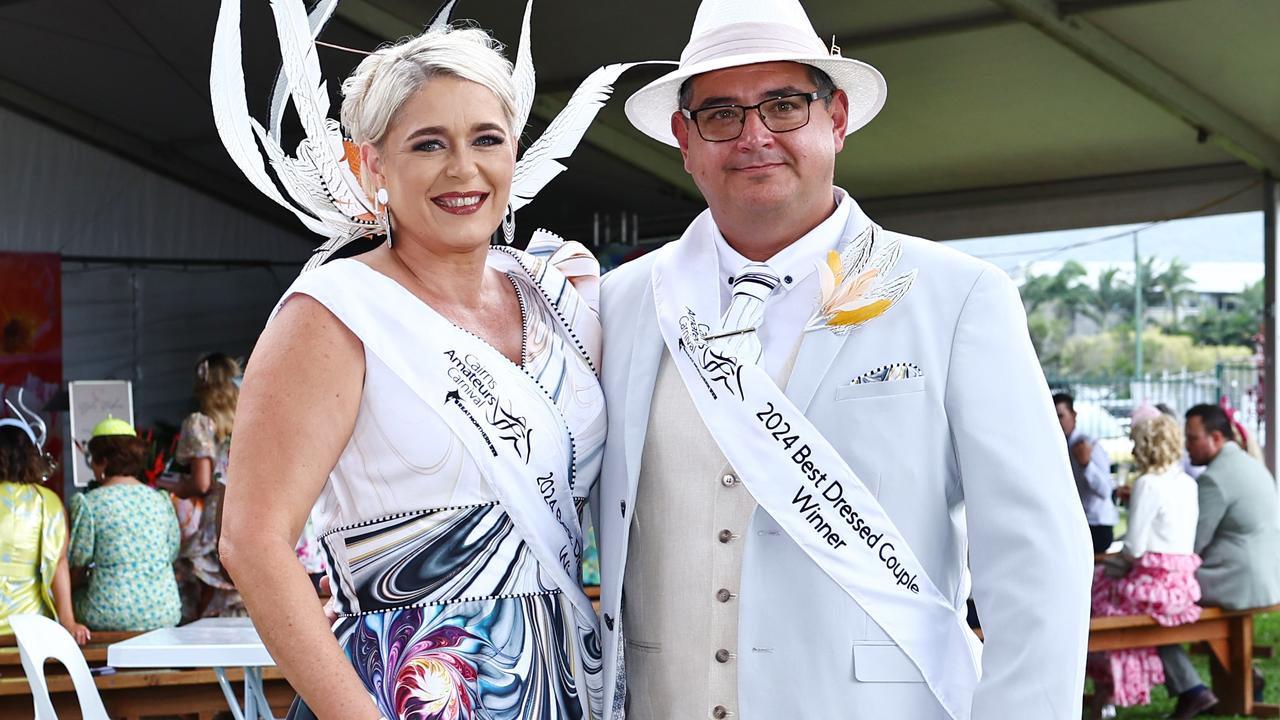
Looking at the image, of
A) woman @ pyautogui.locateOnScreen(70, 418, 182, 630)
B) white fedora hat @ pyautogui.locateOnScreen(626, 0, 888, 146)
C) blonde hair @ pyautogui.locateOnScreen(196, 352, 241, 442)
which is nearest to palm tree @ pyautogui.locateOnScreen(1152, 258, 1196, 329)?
blonde hair @ pyautogui.locateOnScreen(196, 352, 241, 442)

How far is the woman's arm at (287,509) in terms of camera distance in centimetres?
145

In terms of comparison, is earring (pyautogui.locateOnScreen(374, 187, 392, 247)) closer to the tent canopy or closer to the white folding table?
the white folding table

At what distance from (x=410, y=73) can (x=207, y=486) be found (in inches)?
167

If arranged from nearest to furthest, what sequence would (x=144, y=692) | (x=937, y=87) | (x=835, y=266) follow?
(x=835, y=266) < (x=144, y=692) < (x=937, y=87)

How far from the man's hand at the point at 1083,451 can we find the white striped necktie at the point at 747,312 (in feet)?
18.8

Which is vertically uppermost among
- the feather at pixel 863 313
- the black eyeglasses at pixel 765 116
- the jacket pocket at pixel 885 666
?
the black eyeglasses at pixel 765 116

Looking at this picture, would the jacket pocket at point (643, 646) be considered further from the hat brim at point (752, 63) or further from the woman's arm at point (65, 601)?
the woman's arm at point (65, 601)

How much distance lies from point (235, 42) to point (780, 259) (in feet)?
2.58

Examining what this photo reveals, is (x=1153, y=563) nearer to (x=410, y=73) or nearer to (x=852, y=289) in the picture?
(x=852, y=289)

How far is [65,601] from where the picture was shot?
461cm

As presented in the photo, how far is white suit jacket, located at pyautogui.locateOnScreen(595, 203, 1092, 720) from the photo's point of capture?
153 cm

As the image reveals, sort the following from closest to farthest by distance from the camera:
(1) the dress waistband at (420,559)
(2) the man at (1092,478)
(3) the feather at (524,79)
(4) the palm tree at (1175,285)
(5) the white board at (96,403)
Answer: (1) the dress waistband at (420,559), (3) the feather at (524,79), (5) the white board at (96,403), (2) the man at (1092,478), (4) the palm tree at (1175,285)

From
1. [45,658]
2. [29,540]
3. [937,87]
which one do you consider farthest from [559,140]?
[937,87]

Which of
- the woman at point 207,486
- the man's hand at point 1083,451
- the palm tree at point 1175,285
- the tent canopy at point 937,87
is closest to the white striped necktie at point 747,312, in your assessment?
the woman at point 207,486
